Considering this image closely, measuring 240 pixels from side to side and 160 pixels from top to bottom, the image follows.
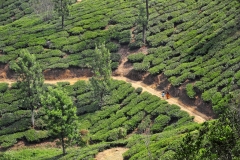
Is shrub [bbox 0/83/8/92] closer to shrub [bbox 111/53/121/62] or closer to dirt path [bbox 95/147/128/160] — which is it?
shrub [bbox 111/53/121/62]

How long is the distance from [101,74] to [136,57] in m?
8.44

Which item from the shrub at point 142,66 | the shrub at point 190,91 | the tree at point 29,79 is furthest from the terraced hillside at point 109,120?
the shrub at point 142,66

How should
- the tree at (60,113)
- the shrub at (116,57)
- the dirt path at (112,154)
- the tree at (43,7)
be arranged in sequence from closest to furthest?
the dirt path at (112,154)
the tree at (60,113)
the shrub at (116,57)
the tree at (43,7)

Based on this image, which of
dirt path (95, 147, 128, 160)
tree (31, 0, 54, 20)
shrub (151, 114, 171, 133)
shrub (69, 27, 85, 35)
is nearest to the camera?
dirt path (95, 147, 128, 160)

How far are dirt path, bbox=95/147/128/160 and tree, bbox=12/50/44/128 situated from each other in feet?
45.7

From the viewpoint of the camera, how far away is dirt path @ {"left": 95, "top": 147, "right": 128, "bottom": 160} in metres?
36.5

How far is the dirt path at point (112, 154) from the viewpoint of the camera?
3648cm

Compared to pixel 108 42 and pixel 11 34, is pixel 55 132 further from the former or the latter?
pixel 11 34

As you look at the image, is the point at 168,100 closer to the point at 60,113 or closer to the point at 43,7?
the point at 60,113

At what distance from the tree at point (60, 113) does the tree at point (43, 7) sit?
40.8m

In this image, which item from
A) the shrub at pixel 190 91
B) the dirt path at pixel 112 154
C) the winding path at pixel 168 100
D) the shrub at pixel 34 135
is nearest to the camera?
the dirt path at pixel 112 154

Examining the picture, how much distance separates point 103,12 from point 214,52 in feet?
84.6

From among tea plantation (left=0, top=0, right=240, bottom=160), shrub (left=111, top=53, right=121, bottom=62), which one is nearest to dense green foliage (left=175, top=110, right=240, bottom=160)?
tea plantation (left=0, top=0, right=240, bottom=160)

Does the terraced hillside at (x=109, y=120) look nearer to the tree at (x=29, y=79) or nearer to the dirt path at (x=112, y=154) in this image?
the dirt path at (x=112, y=154)
